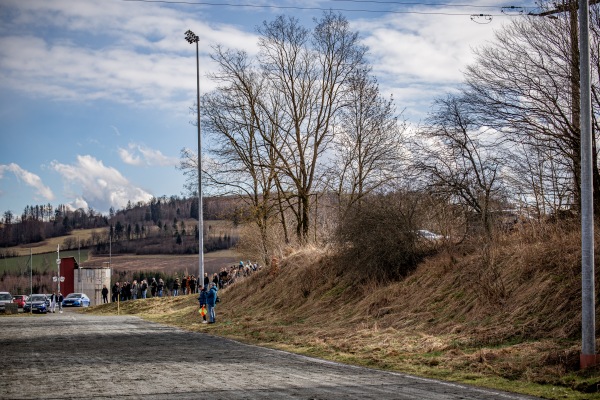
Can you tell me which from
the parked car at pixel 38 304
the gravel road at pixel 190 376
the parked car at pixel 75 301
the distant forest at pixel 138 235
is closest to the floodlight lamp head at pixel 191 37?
the gravel road at pixel 190 376

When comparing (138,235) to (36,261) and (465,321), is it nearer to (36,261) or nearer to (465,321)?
(36,261)

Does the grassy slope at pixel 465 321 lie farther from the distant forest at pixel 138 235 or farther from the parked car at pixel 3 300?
the distant forest at pixel 138 235

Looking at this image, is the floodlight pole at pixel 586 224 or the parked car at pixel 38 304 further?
the parked car at pixel 38 304

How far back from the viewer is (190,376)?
44.6 ft

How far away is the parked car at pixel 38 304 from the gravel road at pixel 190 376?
3765 centimetres

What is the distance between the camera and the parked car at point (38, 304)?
57031 mm

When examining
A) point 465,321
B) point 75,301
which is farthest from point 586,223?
point 75,301

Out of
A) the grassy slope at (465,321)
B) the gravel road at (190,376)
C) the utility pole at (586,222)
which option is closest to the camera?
the gravel road at (190,376)

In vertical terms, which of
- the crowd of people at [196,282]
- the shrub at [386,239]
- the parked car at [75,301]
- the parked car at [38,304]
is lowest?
the parked car at [75,301]

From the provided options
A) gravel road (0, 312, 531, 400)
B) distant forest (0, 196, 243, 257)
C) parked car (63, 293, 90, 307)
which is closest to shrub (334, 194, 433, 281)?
gravel road (0, 312, 531, 400)

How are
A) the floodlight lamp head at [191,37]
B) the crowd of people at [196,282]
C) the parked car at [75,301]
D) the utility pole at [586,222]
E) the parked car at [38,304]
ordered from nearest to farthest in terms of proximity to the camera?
the utility pole at [586,222] < the floodlight lamp head at [191,37] < the crowd of people at [196,282] < the parked car at [38,304] < the parked car at [75,301]

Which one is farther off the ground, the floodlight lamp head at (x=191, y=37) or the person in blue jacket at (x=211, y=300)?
the floodlight lamp head at (x=191, y=37)

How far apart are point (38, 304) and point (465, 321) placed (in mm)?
45846

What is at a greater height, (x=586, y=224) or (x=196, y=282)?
(x=586, y=224)
